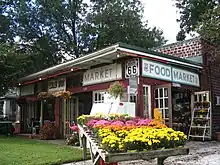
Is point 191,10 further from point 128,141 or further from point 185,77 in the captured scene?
point 128,141

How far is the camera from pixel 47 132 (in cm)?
1388

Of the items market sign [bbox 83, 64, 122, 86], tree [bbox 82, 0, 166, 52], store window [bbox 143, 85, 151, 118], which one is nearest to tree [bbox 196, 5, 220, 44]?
store window [bbox 143, 85, 151, 118]

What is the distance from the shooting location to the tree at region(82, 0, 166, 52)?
82.0 feet

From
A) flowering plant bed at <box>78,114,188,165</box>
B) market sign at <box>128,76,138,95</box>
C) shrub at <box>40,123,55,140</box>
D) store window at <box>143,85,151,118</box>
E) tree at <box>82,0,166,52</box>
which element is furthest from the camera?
tree at <box>82,0,166,52</box>

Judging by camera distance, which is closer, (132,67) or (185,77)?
(132,67)

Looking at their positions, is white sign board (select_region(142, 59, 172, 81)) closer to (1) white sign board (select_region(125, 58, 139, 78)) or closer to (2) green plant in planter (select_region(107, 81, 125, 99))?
(1) white sign board (select_region(125, 58, 139, 78))

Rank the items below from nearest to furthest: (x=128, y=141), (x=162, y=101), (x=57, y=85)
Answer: (x=128, y=141)
(x=162, y=101)
(x=57, y=85)

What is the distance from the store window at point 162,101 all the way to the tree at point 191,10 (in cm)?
751

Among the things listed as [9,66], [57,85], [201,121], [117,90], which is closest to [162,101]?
[201,121]

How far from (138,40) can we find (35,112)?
36.7 feet

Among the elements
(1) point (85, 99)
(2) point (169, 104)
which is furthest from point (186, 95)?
(1) point (85, 99)

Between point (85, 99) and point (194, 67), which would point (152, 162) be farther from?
point (85, 99)

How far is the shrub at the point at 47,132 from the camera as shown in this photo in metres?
13.9

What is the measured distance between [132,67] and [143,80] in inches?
23.3
